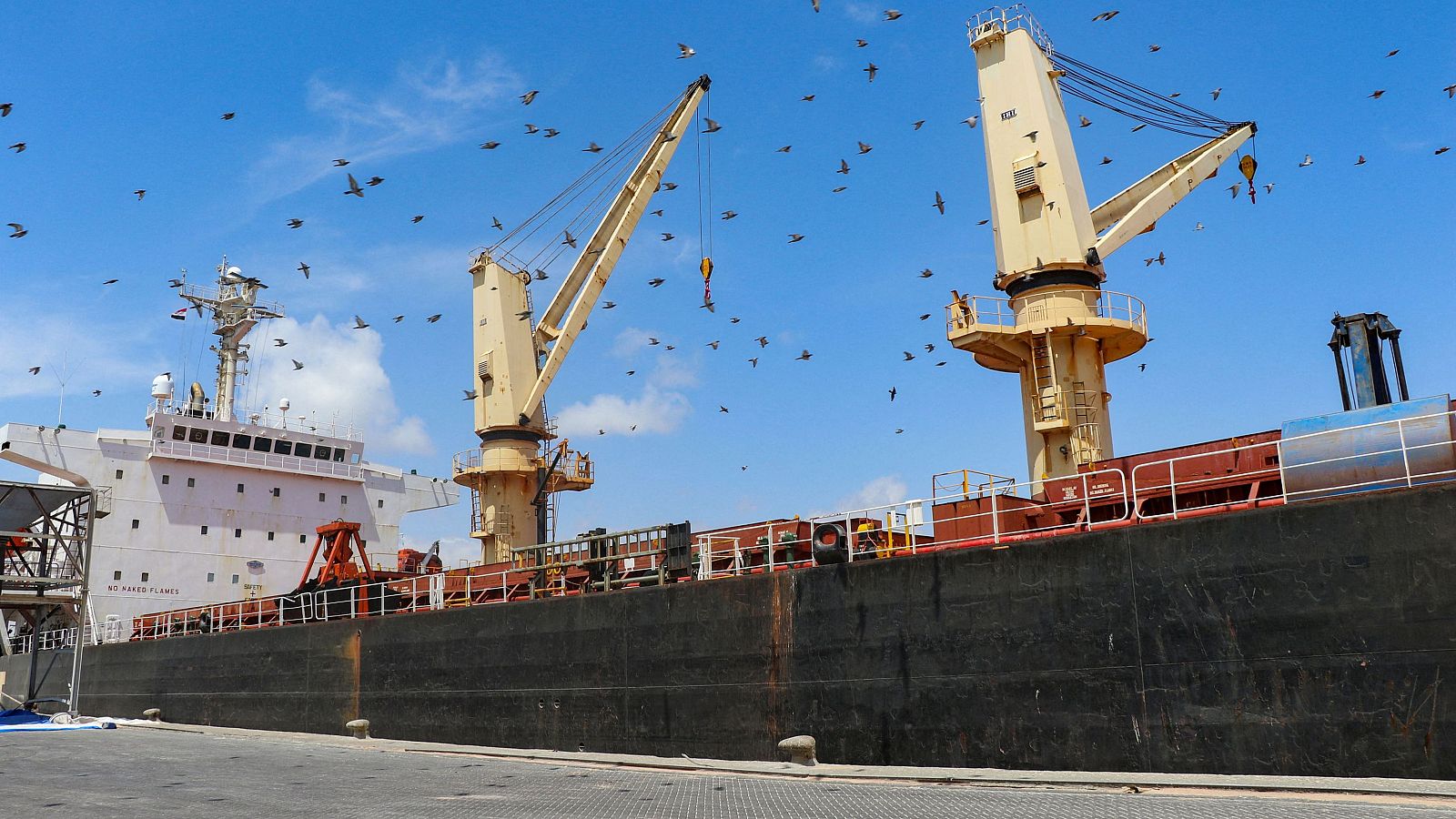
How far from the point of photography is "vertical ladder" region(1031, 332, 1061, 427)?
2459 cm

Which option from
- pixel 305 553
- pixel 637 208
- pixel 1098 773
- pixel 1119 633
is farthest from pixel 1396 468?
pixel 305 553

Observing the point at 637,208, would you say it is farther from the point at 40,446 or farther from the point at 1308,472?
the point at 1308,472

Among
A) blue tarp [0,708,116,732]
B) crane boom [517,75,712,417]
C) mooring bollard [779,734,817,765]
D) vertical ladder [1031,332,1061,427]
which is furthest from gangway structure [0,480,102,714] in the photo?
vertical ladder [1031,332,1061,427]

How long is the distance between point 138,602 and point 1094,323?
37680mm

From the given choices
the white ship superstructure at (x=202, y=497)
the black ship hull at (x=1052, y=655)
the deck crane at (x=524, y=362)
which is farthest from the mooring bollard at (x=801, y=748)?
the white ship superstructure at (x=202, y=497)

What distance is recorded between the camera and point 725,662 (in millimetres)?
19094

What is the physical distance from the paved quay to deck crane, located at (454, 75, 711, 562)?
19240mm

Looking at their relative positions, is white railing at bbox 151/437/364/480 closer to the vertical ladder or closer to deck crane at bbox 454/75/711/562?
deck crane at bbox 454/75/711/562

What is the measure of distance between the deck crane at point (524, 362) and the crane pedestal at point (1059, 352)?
703 inches

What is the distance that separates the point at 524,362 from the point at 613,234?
6.31 m

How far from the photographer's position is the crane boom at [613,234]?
134 feet

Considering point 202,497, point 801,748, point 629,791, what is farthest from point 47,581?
point 801,748

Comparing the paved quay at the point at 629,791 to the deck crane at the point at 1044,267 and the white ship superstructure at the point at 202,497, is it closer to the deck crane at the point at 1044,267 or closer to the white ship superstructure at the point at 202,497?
the deck crane at the point at 1044,267

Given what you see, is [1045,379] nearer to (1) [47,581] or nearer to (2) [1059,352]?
(2) [1059,352]
